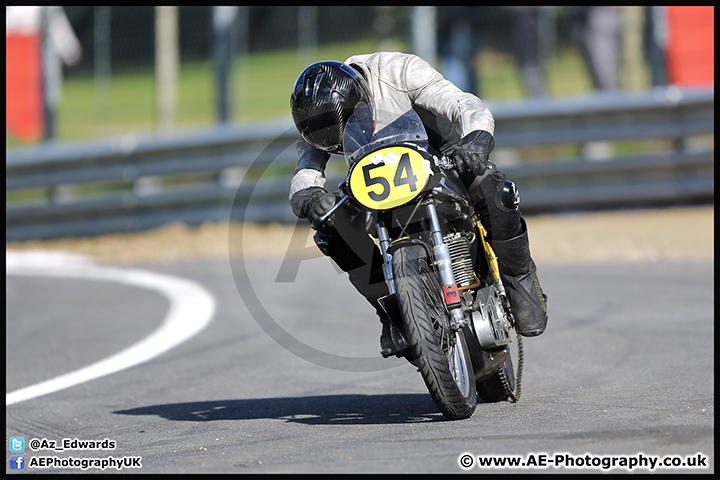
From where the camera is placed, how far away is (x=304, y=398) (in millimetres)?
5172

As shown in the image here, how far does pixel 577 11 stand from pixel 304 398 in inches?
355

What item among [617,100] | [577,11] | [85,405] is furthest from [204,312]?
[577,11]

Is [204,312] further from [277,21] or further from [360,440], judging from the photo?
[277,21]


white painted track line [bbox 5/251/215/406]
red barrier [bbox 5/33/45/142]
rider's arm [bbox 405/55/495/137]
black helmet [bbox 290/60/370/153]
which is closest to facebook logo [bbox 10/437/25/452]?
white painted track line [bbox 5/251/215/406]

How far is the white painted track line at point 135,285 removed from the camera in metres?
5.88

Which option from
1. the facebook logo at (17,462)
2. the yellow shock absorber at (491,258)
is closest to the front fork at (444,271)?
the yellow shock absorber at (491,258)

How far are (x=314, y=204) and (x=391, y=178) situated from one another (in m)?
0.42

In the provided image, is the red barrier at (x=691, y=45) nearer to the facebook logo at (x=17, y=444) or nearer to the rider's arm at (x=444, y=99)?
the rider's arm at (x=444, y=99)

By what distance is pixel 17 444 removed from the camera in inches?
165

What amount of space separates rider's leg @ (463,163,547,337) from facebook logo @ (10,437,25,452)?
2190mm

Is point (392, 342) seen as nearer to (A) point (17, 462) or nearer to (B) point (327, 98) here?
(B) point (327, 98)

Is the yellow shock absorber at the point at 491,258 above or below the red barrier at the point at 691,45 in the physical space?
below

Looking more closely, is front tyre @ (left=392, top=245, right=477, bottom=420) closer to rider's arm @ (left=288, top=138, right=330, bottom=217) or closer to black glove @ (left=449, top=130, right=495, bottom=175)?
black glove @ (left=449, top=130, right=495, bottom=175)

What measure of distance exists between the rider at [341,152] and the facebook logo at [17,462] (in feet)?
4.90
